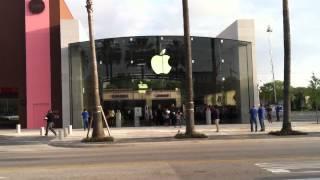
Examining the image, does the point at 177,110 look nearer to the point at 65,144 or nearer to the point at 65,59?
the point at 65,59

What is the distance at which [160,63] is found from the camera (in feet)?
155

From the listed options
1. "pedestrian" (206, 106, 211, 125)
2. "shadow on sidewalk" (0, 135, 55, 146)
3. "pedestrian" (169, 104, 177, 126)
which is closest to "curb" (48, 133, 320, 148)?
"shadow on sidewalk" (0, 135, 55, 146)

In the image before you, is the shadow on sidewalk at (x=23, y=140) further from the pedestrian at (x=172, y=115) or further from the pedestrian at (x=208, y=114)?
the pedestrian at (x=208, y=114)

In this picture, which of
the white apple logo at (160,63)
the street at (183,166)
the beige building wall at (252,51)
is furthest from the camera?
the white apple logo at (160,63)

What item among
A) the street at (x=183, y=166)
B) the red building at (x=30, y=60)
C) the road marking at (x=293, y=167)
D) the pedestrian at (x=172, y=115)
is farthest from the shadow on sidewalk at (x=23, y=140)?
the road marking at (x=293, y=167)

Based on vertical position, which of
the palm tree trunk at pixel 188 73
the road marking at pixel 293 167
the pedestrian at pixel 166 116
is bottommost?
the road marking at pixel 293 167

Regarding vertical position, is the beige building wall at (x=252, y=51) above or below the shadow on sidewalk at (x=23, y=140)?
above

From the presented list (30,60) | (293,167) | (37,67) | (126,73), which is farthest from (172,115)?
(293,167)

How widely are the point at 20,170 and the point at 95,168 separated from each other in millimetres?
2047

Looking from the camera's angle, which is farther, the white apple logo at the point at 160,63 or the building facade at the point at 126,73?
the white apple logo at the point at 160,63

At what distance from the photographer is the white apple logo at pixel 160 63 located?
47062 mm

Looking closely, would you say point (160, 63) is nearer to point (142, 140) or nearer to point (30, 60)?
point (30, 60)

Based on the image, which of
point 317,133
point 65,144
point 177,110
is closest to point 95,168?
point 65,144

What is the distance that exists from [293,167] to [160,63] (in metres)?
32.7
